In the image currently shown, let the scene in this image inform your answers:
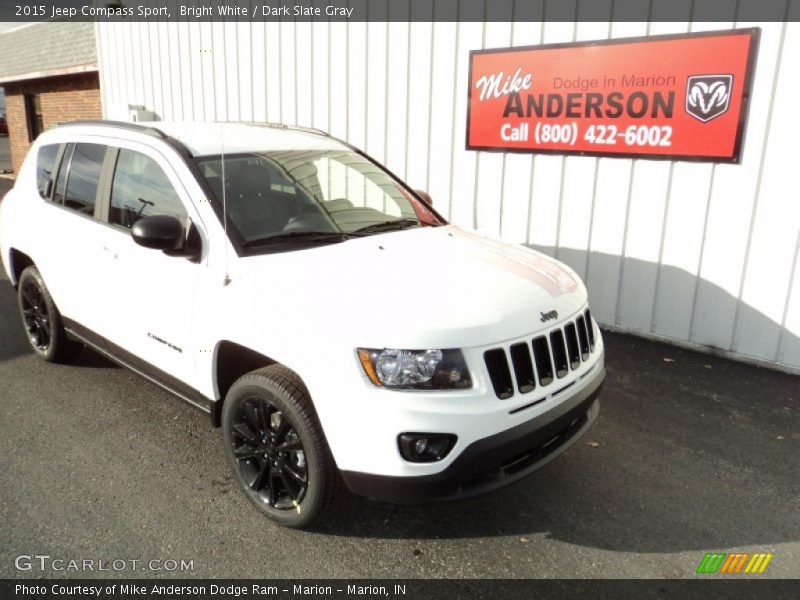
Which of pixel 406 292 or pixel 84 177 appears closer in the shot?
pixel 406 292

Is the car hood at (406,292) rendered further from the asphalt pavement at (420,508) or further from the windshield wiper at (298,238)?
the asphalt pavement at (420,508)

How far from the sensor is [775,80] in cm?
485

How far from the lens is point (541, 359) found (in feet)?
9.32

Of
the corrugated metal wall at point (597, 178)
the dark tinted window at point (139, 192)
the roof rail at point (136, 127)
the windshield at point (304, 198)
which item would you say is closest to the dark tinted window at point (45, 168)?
the roof rail at point (136, 127)

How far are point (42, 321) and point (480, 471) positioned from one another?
396 cm

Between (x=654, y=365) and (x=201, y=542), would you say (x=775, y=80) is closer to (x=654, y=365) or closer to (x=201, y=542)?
(x=654, y=365)

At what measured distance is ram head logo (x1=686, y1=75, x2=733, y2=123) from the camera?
200 inches

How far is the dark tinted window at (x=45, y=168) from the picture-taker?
4.64 metres

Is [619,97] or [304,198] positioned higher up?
[619,97]

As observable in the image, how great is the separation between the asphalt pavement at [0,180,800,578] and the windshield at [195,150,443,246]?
131 centimetres

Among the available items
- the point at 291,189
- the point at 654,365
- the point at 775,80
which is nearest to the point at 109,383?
the point at 291,189

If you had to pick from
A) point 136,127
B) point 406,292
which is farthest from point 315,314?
point 136,127

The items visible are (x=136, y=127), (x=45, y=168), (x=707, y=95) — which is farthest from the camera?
(x=707, y=95)

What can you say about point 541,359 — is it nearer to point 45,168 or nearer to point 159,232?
point 159,232
